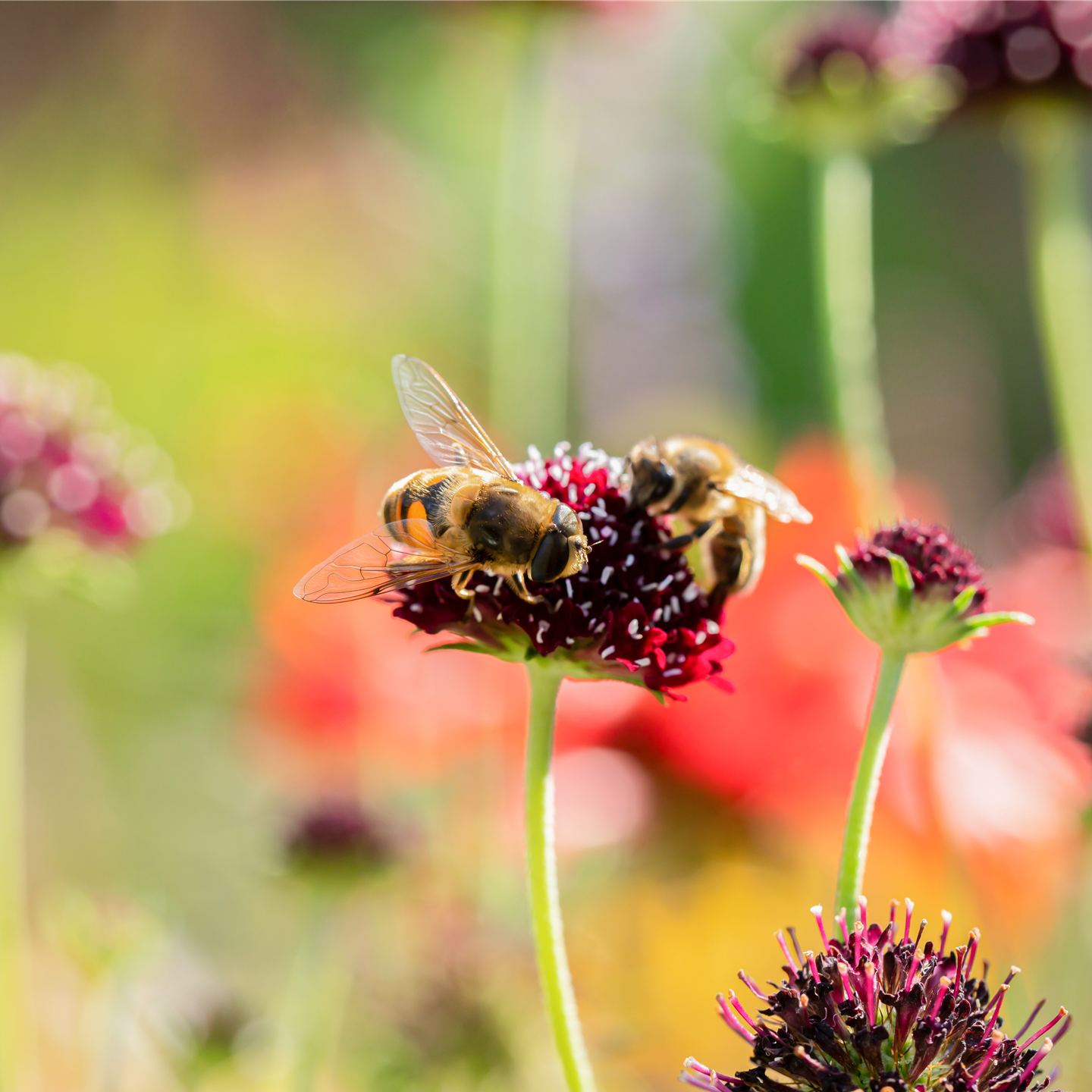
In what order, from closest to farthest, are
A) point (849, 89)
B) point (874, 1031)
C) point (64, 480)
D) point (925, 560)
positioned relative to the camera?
point (874, 1031) → point (925, 560) → point (64, 480) → point (849, 89)

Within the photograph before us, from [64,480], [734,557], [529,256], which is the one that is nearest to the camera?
[734,557]

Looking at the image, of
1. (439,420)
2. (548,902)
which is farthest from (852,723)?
(548,902)

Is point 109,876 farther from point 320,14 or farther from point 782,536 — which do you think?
point 320,14

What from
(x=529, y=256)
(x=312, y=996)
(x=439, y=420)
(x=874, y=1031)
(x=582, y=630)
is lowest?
(x=312, y=996)

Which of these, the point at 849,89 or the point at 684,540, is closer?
the point at 684,540

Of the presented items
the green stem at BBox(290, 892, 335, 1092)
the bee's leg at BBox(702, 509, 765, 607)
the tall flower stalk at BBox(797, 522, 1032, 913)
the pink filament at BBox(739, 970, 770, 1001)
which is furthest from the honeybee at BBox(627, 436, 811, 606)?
the green stem at BBox(290, 892, 335, 1092)

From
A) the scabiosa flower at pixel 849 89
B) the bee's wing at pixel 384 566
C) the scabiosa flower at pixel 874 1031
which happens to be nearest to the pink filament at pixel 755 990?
the scabiosa flower at pixel 874 1031

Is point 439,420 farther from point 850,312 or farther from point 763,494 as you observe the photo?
point 850,312
